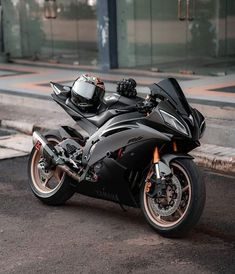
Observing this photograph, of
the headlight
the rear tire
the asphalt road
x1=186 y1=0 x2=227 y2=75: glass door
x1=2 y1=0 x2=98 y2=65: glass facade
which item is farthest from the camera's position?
x1=2 y1=0 x2=98 y2=65: glass facade

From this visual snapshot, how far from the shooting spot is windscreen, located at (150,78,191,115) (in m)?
4.85

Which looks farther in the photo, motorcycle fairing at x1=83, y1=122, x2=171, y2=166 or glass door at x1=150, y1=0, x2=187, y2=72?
glass door at x1=150, y1=0, x2=187, y2=72

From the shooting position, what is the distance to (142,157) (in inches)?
197

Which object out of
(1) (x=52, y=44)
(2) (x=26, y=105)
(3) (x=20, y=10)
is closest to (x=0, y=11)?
(3) (x=20, y=10)

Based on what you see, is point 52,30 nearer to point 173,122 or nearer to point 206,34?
point 206,34

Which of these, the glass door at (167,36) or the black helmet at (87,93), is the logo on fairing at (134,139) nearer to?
the black helmet at (87,93)

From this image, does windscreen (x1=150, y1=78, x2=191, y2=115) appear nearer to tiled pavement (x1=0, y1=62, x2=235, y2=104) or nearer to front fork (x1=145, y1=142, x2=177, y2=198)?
front fork (x1=145, y1=142, x2=177, y2=198)

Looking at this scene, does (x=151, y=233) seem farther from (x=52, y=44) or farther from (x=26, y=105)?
(x=52, y=44)

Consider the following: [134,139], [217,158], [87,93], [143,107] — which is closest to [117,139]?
[134,139]

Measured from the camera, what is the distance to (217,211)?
5582 millimetres

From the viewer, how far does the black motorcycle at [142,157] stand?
4.77 meters

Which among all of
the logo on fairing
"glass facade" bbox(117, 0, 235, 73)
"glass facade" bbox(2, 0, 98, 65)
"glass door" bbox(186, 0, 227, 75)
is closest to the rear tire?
the logo on fairing

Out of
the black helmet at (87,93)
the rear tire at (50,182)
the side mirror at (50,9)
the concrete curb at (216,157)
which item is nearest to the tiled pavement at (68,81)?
the concrete curb at (216,157)

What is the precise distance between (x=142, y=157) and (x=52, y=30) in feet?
45.5
